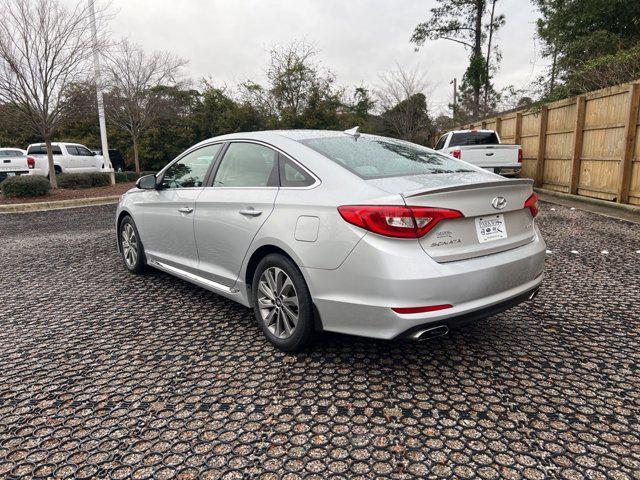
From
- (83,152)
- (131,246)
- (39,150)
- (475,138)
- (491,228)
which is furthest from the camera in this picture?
(83,152)

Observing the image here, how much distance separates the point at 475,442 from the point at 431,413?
29cm

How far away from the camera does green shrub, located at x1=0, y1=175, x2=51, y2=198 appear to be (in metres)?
13.5

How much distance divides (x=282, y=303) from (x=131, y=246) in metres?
2.90

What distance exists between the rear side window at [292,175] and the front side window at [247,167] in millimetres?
65

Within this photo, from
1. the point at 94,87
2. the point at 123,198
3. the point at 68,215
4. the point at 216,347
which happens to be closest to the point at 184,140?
the point at 94,87

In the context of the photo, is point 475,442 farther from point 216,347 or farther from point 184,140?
point 184,140

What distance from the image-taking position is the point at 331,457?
6.95 ft

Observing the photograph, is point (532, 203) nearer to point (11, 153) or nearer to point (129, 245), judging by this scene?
point (129, 245)

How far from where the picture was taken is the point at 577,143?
1101 cm

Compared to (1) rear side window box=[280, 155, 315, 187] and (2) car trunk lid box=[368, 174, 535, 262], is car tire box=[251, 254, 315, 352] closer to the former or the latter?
(1) rear side window box=[280, 155, 315, 187]

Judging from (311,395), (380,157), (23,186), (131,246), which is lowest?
(311,395)

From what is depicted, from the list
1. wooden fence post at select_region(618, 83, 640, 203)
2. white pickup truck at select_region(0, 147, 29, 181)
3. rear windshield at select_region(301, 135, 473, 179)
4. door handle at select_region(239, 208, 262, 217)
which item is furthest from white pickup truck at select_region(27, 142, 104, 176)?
wooden fence post at select_region(618, 83, 640, 203)

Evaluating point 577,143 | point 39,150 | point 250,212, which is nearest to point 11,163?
point 39,150

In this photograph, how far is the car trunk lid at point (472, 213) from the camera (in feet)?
8.50
